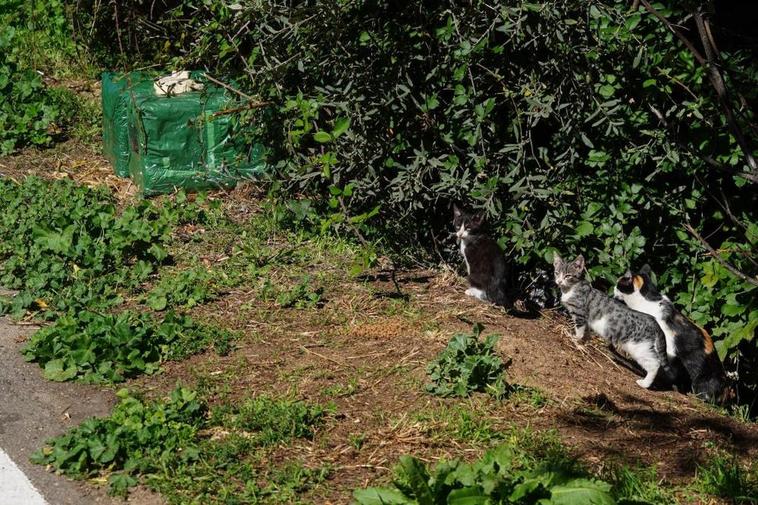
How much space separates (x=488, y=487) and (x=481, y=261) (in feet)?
10.6

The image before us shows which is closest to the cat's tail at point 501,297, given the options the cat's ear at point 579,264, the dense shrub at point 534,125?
the dense shrub at point 534,125

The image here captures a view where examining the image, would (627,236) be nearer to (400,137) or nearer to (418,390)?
(400,137)

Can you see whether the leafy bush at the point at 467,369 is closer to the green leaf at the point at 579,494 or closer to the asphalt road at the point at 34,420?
the green leaf at the point at 579,494

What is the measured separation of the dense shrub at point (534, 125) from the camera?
651cm

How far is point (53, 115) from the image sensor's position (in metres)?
9.66

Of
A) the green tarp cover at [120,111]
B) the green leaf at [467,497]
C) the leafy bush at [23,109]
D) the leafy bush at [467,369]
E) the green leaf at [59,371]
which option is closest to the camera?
the green leaf at [467,497]

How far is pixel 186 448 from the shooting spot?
4.72 metres

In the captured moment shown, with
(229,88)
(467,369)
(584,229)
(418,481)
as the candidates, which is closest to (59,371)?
(467,369)

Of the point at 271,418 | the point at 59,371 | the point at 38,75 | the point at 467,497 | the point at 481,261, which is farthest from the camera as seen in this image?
the point at 38,75

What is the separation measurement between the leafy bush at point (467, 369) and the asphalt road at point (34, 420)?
1.75m

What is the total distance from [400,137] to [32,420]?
3.47 metres

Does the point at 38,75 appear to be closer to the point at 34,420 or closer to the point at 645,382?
the point at 34,420

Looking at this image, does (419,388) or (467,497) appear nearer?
(467,497)

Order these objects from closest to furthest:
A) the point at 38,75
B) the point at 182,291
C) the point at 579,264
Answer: the point at 182,291
the point at 579,264
the point at 38,75
